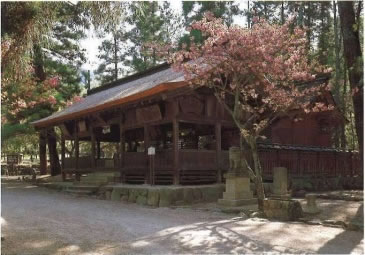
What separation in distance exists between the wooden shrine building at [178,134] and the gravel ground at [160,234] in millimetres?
4030

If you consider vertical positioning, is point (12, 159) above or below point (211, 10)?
below

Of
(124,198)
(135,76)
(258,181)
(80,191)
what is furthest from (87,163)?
(258,181)

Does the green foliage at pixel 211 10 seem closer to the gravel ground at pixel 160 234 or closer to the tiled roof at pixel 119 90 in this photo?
the tiled roof at pixel 119 90

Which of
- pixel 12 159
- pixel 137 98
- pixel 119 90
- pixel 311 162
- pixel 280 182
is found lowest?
pixel 280 182

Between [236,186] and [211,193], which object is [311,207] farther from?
[211,193]

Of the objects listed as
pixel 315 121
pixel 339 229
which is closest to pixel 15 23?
pixel 339 229

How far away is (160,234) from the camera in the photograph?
23.8 feet

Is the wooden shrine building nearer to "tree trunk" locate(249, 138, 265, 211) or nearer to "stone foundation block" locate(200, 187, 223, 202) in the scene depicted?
"stone foundation block" locate(200, 187, 223, 202)

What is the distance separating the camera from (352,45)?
33.9ft

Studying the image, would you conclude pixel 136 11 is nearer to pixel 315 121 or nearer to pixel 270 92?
pixel 270 92

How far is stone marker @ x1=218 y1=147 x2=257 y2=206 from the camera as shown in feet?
36.8

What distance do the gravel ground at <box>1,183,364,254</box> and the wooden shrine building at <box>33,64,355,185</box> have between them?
4030 mm

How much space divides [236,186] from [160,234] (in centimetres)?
451

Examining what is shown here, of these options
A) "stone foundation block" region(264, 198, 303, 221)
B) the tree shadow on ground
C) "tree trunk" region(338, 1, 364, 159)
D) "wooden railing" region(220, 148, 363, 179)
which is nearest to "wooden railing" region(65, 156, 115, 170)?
"wooden railing" region(220, 148, 363, 179)
